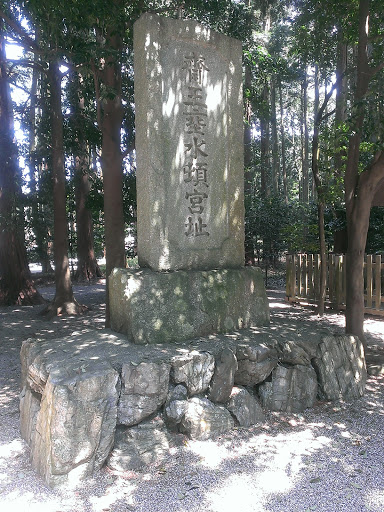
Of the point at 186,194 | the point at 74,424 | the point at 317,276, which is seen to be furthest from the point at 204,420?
the point at 317,276

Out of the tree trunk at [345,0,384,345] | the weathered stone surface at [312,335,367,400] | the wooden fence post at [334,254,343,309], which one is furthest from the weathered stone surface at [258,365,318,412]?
the wooden fence post at [334,254,343,309]

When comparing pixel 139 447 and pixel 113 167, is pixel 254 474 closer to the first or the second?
pixel 139 447

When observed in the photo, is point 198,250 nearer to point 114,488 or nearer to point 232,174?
point 232,174

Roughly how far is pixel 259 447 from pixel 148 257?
1.92m

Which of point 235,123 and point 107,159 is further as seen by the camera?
point 107,159

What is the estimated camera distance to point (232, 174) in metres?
4.50

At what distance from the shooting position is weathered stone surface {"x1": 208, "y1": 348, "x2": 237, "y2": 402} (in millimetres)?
3592

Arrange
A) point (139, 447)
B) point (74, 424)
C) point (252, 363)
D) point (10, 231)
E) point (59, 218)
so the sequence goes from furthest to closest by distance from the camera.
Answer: point (10, 231)
point (59, 218)
point (252, 363)
point (139, 447)
point (74, 424)

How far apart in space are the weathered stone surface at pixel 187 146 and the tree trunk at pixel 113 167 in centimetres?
276

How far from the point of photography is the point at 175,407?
10.9 ft

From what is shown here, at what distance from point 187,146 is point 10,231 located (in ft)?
25.8

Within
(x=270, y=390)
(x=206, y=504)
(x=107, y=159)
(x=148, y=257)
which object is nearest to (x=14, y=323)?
(x=107, y=159)

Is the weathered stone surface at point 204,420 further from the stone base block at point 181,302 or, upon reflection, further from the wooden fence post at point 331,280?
the wooden fence post at point 331,280

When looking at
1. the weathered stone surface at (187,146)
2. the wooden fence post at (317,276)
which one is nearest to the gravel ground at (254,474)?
the weathered stone surface at (187,146)
